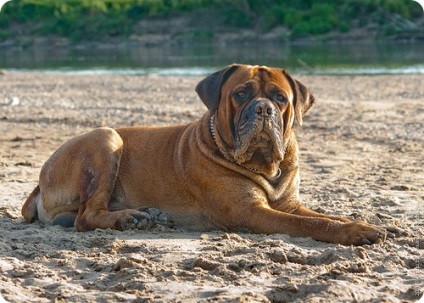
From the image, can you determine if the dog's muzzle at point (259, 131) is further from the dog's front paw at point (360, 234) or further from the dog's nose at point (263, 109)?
the dog's front paw at point (360, 234)

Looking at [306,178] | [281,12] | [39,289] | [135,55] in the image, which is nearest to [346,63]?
[135,55]

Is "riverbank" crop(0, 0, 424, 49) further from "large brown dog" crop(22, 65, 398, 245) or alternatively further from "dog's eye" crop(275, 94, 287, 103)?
"dog's eye" crop(275, 94, 287, 103)

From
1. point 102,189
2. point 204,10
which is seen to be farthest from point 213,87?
point 204,10

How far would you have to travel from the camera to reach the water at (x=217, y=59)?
26.6 metres

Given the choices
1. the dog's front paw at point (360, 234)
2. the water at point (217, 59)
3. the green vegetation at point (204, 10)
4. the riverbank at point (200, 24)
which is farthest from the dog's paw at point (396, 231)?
the riverbank at point (200, 24)

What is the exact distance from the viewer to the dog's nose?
6027 mm

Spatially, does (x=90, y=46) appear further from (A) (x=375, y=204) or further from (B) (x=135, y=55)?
(A) (x=375, y=204)

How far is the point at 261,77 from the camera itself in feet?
20.8

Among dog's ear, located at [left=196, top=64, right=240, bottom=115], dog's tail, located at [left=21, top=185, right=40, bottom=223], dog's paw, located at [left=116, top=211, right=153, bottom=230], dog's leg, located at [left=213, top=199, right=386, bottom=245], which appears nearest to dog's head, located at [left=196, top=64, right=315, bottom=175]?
dog's ear, located at [left=196, top=64, right=240, bottom=115]

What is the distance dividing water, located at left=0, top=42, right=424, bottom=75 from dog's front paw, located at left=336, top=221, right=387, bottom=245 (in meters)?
18.1

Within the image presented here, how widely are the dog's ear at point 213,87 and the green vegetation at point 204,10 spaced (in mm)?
27586

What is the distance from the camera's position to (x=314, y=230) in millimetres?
5984

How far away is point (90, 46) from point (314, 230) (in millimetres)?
38709

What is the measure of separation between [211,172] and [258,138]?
0.54 m
